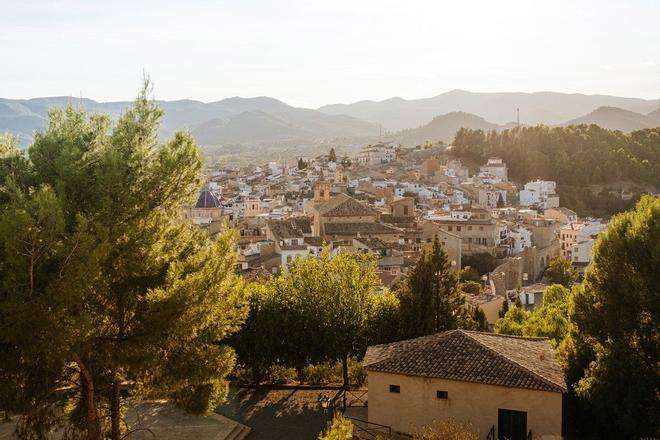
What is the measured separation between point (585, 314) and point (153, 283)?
9.57 meters

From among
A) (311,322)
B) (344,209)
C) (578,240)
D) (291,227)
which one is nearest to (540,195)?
(578,240)

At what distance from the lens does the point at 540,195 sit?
3093 inches

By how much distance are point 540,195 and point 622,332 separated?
67.6 meters

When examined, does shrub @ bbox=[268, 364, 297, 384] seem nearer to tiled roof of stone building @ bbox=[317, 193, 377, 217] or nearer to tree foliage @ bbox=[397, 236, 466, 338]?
tree foliage @ bbox=[397, 236, 466, 338]

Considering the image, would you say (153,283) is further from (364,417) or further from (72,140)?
(364,417)

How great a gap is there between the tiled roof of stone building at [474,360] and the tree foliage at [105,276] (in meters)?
4.31

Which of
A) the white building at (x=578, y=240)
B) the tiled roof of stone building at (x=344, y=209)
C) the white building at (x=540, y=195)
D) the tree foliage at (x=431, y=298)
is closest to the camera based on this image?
the tree foliage at (x=431, y=298)

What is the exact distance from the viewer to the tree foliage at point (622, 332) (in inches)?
515

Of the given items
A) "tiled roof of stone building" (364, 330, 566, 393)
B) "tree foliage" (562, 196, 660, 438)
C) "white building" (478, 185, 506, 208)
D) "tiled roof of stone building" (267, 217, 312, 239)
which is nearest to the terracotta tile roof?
"tiled roof of stone building" (267, 217, 312, 239)

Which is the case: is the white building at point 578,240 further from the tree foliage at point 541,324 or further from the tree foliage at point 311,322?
the tree foliage at point 311,322

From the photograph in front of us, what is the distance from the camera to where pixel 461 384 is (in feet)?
44.0

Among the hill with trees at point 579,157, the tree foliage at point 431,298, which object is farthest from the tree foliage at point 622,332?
the hill with trees at point 579,157

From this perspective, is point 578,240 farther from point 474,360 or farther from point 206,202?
point 474,360

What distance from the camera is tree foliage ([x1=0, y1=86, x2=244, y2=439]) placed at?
354 inches
